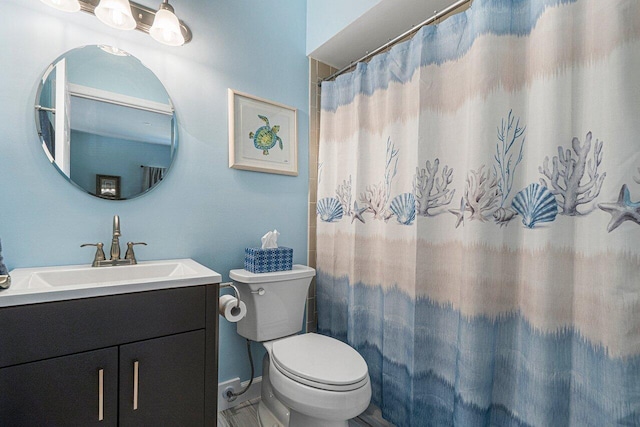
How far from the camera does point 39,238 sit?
1.17 meters

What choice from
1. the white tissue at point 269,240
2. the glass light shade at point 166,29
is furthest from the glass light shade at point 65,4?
the white tissue at point 269,240

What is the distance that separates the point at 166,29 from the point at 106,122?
51 cm

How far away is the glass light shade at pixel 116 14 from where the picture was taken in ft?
3.82

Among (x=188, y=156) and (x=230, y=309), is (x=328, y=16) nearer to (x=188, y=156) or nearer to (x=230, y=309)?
(x=188, y=156)

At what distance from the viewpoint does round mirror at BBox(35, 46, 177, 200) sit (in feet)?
3.95

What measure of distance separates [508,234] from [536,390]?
0.52m

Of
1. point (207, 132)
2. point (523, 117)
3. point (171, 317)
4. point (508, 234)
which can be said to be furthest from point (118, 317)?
point (523, 117)

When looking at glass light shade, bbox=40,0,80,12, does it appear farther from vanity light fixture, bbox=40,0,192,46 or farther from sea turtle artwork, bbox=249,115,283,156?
sea turtle artwork, bbox=249,115,283,156

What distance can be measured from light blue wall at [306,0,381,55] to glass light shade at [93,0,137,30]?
102 cm

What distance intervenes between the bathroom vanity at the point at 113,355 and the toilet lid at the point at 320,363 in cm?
31

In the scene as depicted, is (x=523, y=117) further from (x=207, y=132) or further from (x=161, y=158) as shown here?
(x=161, y=158)

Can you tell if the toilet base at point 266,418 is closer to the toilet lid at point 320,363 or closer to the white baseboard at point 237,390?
the white baseboard at point 237,390

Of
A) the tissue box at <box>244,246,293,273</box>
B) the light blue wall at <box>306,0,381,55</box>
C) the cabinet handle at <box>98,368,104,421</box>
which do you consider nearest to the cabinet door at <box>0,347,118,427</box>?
the cabinet handle at <box>98,368,104,421</box>

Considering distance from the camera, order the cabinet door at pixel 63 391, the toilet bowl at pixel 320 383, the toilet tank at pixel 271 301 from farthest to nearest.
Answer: the toilet tank at pixel 271 301, the toilet bowl at pixel 320 383, the cabinet door at pixel 63 391
